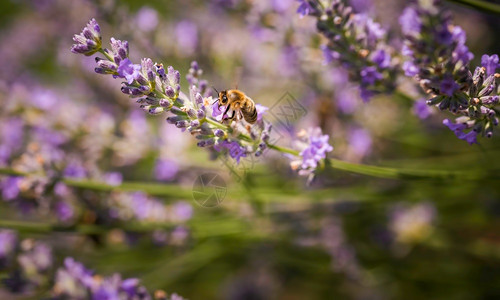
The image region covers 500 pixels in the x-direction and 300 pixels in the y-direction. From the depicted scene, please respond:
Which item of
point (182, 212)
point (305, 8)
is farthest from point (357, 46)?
point (182, 212)

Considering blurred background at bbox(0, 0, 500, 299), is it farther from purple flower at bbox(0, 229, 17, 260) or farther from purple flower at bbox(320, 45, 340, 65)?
purple flower at bbox(320, 45, 340, 65)

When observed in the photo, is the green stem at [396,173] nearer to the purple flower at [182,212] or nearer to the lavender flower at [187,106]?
the lavender flower at [187,106]

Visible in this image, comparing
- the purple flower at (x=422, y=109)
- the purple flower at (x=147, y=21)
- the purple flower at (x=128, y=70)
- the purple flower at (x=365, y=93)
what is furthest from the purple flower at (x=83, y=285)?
the purple flower at (x=147, y=21)

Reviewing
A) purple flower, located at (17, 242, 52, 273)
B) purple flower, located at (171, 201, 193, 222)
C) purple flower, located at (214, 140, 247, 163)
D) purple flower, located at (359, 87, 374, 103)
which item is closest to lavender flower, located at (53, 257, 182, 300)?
purple flower, located at (17, 242, 52, 273)

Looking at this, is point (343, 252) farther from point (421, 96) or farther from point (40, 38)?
point (40, 38)

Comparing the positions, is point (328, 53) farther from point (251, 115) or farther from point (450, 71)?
point (450, 71)

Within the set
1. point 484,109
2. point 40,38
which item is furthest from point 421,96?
point 40,38
